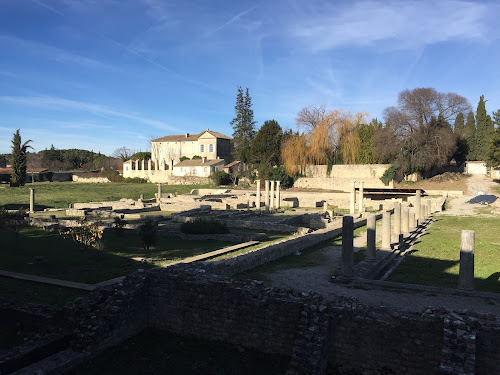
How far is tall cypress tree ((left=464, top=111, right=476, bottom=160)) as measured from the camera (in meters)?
56.3

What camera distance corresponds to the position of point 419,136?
4397 cm

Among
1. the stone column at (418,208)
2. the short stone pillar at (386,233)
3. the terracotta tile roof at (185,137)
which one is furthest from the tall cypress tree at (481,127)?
the short stone pillar at (386,233)

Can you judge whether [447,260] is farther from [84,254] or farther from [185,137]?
[185,137]

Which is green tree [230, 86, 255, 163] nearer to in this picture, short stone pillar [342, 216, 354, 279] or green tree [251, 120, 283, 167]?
green tree [251, 120, 283, 167]

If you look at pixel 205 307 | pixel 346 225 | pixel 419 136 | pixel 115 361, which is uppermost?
pixel 419 136

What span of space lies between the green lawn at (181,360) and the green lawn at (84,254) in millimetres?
4103

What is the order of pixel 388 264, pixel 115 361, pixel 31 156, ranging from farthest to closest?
pixel 31 156, pixel 388 264, pixel 115 361

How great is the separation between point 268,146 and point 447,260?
4410 cm

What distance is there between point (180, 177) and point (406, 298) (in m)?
59.3

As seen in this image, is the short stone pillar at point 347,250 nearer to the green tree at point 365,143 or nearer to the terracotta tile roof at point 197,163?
the green tree at point 365,143

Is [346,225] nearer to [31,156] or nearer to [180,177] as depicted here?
[180,177]

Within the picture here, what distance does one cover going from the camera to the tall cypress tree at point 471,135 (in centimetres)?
5631

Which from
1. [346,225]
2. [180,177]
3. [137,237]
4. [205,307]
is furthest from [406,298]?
[180,177]

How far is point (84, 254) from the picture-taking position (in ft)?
44.8
